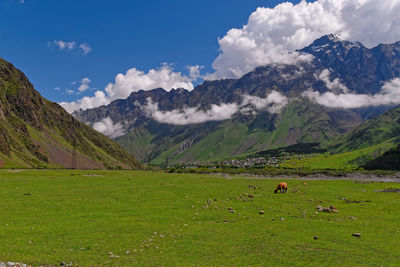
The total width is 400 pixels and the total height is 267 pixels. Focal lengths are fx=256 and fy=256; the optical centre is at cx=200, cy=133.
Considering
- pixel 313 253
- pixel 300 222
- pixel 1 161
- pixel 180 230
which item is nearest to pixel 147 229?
pixel 180 230

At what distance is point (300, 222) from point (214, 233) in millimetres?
10425

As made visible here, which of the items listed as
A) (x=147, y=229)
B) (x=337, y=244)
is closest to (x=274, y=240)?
(x=337, y=244)

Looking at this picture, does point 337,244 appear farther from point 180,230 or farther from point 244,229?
point 180,230

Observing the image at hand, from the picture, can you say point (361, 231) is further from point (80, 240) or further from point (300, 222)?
point (80, 240)

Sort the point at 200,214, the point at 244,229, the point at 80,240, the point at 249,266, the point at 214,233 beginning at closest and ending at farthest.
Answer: the point at 249,266
the point at 80,240
the point at 214,233
the point at 244,229
the point at 200,214

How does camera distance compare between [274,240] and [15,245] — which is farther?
[274,240]

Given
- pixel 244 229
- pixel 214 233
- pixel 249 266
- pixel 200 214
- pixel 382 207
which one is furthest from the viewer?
pixel 382 207

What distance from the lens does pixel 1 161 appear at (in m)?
149

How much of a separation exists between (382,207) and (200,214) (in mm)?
29072

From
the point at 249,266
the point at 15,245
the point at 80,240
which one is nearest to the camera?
the point at 249,266

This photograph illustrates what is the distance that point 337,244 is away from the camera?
67.3ft

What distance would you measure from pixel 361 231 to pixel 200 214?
54.4 ft

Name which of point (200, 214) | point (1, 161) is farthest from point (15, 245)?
point (1, 161)

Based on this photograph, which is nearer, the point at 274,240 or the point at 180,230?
the point at 274,240
